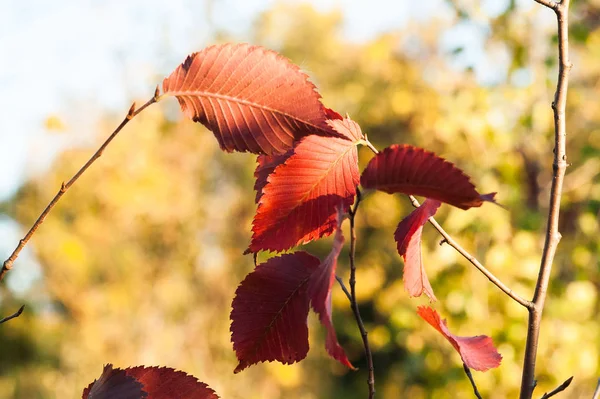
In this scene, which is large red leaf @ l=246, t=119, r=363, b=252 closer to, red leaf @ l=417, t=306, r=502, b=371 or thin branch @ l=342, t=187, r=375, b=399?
thin branch @ l=342, t=187, r=375, b=399

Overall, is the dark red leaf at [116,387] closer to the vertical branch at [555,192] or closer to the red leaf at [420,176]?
the red leaf at [420,176]

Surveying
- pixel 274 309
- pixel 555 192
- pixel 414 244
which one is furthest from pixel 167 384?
pixel 555 192

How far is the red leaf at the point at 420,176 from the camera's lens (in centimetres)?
42

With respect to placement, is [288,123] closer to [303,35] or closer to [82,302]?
[82,302]

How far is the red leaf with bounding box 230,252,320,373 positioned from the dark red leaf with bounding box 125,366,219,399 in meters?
0.04

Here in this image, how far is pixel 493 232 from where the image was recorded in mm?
2863

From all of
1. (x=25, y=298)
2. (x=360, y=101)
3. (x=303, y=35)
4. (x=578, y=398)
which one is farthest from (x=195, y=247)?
(x=303, y=35)

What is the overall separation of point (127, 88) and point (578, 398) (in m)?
4.49

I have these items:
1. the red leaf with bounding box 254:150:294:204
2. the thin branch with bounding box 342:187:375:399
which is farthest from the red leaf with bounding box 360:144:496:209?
the red leaf with bounding box 254:150:294:204

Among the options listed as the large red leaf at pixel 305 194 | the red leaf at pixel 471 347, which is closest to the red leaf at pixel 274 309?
the large red leaf at pixel 305 194

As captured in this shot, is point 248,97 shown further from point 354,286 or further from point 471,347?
point 471,347

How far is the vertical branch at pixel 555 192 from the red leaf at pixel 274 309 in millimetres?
216

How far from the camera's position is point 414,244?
529 mm

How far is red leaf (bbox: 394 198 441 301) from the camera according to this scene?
0.50 metres
